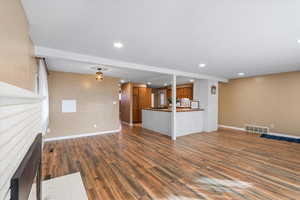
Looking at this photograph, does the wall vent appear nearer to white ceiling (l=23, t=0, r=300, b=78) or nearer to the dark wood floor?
the dark wood floor

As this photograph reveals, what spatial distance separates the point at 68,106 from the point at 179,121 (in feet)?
13.4

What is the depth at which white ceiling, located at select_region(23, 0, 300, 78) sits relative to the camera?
1.51m

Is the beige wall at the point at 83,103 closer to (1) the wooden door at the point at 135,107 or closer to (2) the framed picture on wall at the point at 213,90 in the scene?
(1) the wooden door at the point at 135,107

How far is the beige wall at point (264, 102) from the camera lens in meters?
4.98

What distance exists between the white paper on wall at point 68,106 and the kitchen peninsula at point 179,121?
122 inches

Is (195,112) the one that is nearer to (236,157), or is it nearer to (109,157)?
(236,157)

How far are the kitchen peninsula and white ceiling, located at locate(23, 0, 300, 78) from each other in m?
2.89

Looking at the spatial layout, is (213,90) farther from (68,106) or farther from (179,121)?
(68,106)

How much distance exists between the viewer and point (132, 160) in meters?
3.09

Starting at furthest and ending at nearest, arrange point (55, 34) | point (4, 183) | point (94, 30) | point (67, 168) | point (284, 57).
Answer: point (284, 57), point (67, 168), point (55, 34), point (94, 30), point (4, 183)

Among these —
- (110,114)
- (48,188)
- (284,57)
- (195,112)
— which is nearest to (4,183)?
(48,188)

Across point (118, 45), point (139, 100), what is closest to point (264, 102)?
point (139, 100)

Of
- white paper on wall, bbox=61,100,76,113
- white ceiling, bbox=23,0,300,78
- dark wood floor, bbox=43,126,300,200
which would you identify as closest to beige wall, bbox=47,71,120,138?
white paper on wall, bbox=61,100,76,113

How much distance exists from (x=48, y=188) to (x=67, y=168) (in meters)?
0.63
